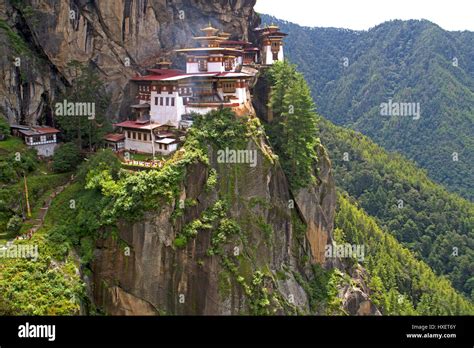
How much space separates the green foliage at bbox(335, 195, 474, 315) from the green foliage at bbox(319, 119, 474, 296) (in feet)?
36.5

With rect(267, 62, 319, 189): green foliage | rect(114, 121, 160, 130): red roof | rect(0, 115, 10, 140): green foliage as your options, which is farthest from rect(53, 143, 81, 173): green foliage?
rect(267, 62, 319, 189): green foliage

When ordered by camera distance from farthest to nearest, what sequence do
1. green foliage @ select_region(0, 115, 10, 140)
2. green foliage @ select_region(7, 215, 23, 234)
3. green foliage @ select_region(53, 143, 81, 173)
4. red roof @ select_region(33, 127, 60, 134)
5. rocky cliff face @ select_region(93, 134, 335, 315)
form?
red roof @ select_region(33, 127, 60, 134) → green foliage @ select_region(0, 115, 10, 140) → green foliage @ select_region(53, 143, 81, 173) → rocky cliff face @ select_region(93, 134, 335, 315) → green foliage @ select_region(7, 215, 23, 234)

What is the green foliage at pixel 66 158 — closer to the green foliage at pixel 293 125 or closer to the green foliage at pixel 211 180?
the green foliage at pixel 211 180

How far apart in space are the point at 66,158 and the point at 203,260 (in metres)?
13.9

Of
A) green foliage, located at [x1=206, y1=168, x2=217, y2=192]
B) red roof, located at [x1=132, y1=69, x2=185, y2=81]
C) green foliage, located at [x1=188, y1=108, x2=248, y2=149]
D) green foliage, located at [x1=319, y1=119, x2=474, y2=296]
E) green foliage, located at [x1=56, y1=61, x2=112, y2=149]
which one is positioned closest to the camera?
green foliage, located at [x1=206, y1=168, x2=217, y2=192]

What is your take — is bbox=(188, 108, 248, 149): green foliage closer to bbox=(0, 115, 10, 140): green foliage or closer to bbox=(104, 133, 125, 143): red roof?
bbox=(104, 133, 125, 143): red roof

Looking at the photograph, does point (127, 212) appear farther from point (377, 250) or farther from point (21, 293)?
point (377, 250)

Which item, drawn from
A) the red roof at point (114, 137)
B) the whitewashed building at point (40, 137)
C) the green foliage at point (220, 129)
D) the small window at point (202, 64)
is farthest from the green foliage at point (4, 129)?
the small window at point (202, 64)

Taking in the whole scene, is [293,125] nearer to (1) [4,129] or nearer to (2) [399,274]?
(1) [4,129]

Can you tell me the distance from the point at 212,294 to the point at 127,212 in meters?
8.10

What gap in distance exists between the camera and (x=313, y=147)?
51719 millimetres

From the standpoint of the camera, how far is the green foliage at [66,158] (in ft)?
134

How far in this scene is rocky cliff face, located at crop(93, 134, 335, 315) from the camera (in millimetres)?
34656
